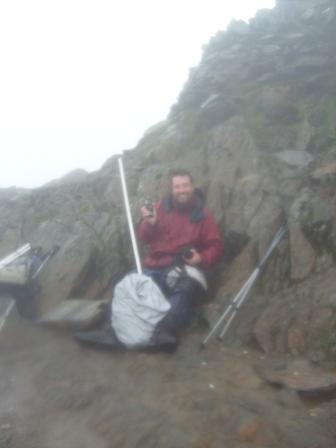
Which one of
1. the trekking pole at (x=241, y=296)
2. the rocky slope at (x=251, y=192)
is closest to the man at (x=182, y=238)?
the trekking pole at (x=241, y=296)

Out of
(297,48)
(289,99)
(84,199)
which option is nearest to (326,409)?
(84,199)

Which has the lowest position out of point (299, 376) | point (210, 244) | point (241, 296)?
point (299, 376)

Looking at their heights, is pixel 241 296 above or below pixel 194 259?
below

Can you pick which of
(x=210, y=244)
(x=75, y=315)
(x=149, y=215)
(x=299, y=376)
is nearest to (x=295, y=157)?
(x=210, y=244)

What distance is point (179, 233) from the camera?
852cm

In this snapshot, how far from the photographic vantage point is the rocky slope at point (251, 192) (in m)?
7.27

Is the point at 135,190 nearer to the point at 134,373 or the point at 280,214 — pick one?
the point at 280,214

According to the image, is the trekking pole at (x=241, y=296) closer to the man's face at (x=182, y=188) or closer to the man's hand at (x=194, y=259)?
the man's hand at (x=194, y=259)

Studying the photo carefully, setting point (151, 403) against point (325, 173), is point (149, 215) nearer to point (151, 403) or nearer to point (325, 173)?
point (325, 173)

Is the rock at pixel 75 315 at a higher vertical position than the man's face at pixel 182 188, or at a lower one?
lower

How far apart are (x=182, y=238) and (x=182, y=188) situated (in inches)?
34.8

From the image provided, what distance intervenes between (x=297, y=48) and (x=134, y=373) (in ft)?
44.0

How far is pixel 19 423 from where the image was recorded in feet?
17.9

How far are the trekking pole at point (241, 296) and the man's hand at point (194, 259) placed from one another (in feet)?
2.79
